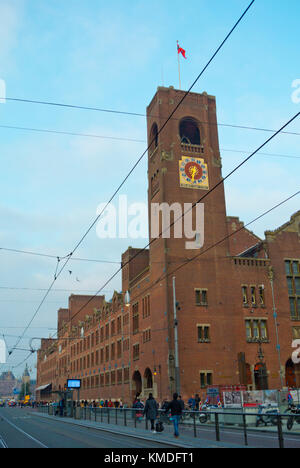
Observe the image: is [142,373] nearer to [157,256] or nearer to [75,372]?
[157,256]

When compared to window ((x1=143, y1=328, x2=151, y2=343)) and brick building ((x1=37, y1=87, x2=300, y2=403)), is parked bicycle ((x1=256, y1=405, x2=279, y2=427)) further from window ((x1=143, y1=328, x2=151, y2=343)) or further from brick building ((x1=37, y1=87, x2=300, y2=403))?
window ((x1=143, y1=328, x2=151, y2=343))

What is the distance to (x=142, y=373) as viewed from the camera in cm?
4569

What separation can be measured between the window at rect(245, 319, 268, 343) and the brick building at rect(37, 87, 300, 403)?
0.09 meters

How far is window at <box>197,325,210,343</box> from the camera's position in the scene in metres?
41.3

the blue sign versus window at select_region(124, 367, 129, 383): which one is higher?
window at select_region(124, 367, 129, 383)

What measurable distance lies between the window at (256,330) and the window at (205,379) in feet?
17.3

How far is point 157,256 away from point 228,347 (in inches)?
419

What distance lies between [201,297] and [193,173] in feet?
41.4

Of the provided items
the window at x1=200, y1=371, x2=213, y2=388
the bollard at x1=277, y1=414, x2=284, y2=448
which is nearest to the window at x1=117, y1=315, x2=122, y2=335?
the window at x1=200, y1=371, x2=213, y2=388

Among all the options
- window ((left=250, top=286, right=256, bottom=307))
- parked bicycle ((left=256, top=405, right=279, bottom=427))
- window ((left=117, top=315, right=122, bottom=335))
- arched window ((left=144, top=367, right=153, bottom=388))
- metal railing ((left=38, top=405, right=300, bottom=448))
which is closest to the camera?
parked bicycle ((left=256, top=405, right=279, bottom=427))

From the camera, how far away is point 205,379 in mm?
40094

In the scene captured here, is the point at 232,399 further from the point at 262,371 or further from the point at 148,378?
the point at 148,378
